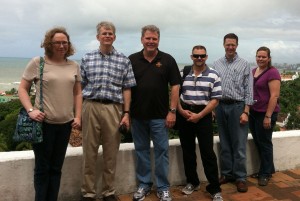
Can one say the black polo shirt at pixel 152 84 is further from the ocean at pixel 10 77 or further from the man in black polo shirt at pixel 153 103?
the ocean at pixel 10 77

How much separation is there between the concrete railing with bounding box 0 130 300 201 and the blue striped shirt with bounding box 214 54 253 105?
2.16 feet

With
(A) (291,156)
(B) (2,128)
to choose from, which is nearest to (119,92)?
(A) (291,156)

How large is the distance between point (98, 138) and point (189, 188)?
1.14 metres

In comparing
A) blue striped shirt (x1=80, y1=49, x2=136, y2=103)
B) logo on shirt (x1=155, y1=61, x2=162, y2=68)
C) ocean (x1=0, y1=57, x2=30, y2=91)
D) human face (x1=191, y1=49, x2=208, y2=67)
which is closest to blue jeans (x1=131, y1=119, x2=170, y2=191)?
blue striped shirt (x1=80, y1=49, x2=136, y2=103)

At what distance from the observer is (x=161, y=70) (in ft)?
10.1

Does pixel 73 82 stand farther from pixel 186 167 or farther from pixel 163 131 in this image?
pixel 186 167

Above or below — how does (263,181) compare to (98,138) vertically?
below

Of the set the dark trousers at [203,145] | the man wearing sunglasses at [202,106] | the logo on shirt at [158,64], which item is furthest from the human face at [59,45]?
the dark trousers at [203,145]

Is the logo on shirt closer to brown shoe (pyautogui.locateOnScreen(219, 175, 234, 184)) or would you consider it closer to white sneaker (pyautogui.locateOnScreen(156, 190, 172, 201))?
white sneaker (pyautogui.locateOnScreen(156, 190, 172, 201))

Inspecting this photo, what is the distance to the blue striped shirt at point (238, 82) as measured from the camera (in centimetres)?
348

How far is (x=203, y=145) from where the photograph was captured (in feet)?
10.7

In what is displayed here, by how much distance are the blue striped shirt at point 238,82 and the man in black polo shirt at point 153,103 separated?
2.13 ft

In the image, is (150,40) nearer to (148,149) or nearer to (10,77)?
Answer: (148,149)

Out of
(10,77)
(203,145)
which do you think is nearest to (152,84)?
(203,145)
